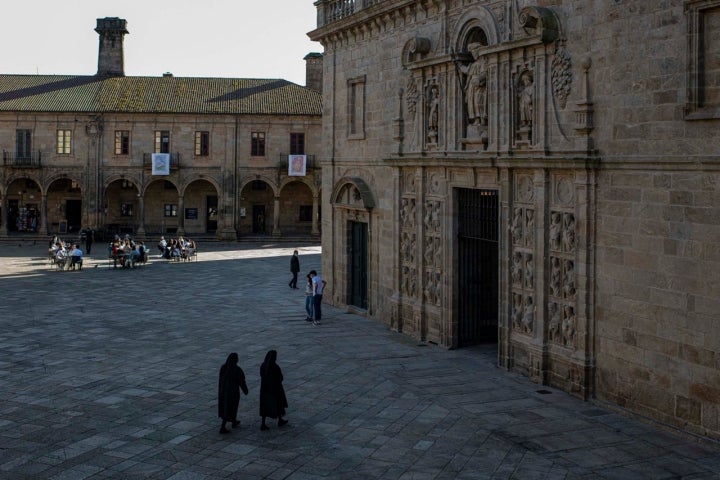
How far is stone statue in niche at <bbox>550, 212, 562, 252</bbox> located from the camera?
53.7ft

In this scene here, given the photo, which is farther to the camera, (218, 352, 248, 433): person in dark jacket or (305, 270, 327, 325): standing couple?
(305, 270, 327, 325): standing couple

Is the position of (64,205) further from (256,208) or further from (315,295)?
(315,295)

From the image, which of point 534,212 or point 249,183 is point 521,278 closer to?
point 534,212

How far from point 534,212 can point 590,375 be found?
11.5 ft

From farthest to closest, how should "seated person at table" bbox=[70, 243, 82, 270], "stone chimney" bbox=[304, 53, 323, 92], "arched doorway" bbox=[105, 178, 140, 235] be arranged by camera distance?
"stone chimney" bbox=[304, 53, 323, 92] < "arched doorway" bbox=[105, 178, 140, 235] < "seated person at table" bbox=[70, 243, 82, 270]

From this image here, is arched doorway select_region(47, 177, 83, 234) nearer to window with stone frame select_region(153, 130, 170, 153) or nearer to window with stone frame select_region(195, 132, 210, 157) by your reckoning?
window with stone frame select_region(153, 130, 170, 153)

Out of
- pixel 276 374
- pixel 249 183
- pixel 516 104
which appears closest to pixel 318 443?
pixel 276 374

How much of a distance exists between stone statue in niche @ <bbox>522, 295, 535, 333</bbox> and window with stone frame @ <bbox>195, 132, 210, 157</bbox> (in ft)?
128

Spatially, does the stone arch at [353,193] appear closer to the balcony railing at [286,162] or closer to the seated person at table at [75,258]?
the seated person at table at [75,258]

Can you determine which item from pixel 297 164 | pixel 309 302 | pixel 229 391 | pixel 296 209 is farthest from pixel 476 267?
pixel 296 209

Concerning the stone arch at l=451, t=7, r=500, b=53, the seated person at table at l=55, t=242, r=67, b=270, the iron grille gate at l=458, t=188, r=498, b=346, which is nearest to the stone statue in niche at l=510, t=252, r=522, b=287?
the iron grille gate at l=458, t=188, r=498, b=346

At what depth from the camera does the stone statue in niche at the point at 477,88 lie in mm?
18953

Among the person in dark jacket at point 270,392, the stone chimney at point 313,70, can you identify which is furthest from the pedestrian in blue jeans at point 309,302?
the stone chimney at point 313,70

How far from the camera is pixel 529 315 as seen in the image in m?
17.3
